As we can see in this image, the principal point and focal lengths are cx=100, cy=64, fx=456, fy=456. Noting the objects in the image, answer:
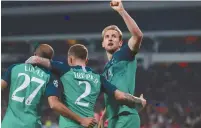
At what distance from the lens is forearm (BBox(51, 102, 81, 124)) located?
111 inches

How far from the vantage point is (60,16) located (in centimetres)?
841

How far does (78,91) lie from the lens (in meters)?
2.90

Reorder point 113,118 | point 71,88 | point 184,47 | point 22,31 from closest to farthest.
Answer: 1. point 71,88
2. point 113,118
3. point 22,31
4. point 184,47

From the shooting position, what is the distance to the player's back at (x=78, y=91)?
2.90 meters

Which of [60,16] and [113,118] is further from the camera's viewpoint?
[60,16]

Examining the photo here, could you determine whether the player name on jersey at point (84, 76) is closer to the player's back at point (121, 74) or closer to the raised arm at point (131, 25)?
the player's back at point (121, 74)

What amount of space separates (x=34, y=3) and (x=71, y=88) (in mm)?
4987

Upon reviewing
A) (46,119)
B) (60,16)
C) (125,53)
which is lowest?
(46,119)

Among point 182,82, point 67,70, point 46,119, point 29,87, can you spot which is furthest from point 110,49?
point 182,82

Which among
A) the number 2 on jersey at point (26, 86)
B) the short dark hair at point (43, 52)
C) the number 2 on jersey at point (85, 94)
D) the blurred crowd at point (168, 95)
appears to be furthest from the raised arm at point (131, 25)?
the blurred crowd at point (168, 95)

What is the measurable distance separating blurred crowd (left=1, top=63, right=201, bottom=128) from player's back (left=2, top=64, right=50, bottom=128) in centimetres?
382

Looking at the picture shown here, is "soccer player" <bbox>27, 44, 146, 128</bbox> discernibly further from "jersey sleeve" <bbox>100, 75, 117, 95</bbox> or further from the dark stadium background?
the dark stadium background

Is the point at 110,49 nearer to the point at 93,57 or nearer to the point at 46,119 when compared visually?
the point at 46,119

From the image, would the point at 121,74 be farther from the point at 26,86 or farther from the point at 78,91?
the point at 26,86
